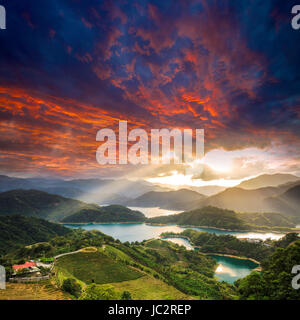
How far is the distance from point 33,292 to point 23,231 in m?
60.4

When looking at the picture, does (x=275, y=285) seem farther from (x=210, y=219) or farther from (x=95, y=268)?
(x=210, y=219)

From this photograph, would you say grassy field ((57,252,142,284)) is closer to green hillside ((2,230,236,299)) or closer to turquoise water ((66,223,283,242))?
green hillside ((2,230,236,299))

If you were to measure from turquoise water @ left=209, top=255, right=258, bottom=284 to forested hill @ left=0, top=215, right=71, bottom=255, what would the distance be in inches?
2013

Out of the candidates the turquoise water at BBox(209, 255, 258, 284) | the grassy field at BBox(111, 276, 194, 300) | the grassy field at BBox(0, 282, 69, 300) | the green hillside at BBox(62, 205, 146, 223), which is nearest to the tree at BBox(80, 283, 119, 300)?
the grassy field at BBox(0, 282, 69, 300)

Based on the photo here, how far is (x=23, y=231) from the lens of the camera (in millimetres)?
57688

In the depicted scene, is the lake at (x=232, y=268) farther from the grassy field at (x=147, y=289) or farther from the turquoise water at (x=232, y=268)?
the grassy field at (x=147, y=289)

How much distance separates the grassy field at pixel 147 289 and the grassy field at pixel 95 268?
0.94 m

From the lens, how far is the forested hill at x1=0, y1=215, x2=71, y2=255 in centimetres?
5134

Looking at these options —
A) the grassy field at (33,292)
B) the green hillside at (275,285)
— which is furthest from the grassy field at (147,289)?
the grassy field at (33,292)

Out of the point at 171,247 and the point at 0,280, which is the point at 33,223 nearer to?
the point at 171,247

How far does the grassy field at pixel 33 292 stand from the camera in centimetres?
952
